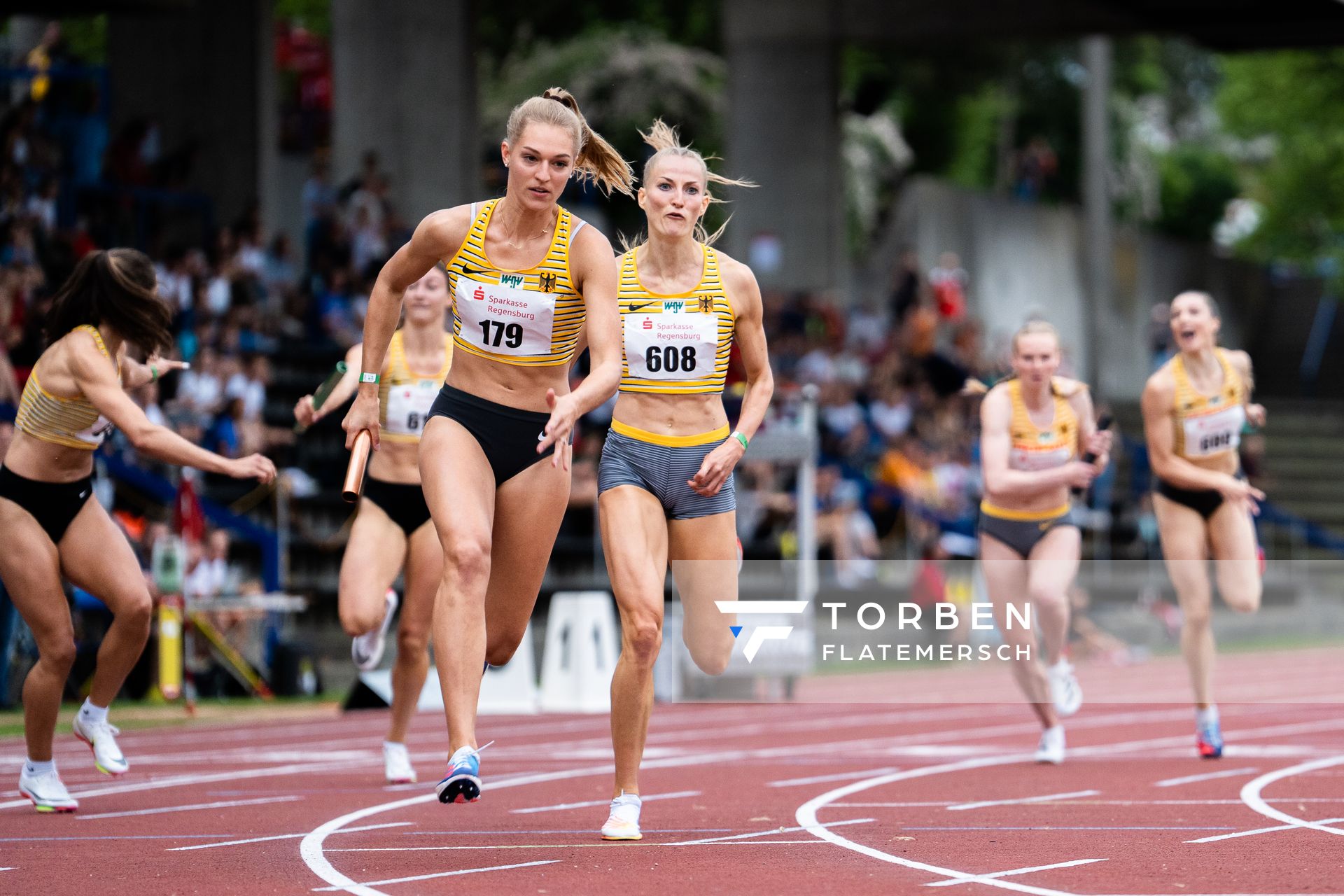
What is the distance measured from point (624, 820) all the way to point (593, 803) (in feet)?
5.51

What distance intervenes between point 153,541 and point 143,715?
175 cm

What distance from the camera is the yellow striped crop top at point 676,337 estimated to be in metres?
7.76

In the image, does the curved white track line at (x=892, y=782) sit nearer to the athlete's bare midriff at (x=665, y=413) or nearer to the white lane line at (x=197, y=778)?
the athlete's bare midriff at (x=665, y=413)

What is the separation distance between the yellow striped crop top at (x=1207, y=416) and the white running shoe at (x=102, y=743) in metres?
5.98

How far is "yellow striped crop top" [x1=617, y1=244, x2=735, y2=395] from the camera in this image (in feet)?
25.5

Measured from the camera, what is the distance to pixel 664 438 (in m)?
7.71

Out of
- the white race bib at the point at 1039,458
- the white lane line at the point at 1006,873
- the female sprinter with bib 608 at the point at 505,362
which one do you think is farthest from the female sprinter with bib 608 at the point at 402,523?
the white lane line at the point at 1006,873

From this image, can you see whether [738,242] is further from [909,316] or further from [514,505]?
[514,505]

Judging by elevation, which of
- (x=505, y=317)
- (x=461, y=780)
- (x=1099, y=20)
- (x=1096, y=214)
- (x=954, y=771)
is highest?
(x=1099, y=20)

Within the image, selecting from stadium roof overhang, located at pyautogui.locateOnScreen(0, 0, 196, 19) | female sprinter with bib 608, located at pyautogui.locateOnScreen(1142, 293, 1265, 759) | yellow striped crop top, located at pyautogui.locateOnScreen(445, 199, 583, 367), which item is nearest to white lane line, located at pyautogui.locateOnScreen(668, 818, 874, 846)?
yellow striped crop top, located at pyautogui.locateOnScreen(445, 199, 583, 367)

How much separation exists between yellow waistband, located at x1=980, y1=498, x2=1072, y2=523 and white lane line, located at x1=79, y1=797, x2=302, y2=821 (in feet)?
13.3

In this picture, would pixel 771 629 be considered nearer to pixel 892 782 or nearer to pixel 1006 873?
pixel 892 782

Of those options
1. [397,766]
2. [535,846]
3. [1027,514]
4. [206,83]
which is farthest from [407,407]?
[206,83]

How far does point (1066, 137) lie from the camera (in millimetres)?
52844
